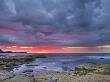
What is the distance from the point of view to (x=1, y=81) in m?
28.4

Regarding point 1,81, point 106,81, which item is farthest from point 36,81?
point 106,81

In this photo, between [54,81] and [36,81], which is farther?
[36,81]

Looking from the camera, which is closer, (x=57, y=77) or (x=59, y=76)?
(x=57, y=77)

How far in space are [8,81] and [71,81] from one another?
8524mm

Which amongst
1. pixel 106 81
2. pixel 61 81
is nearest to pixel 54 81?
pixel 61 81

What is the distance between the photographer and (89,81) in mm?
28281

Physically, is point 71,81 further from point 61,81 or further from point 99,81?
point 99,81

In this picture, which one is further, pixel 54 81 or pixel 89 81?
pixel 89 81

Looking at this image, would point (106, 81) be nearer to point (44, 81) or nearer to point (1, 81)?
point (44, 81)

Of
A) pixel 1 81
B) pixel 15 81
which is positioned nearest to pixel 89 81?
pixel 15 81

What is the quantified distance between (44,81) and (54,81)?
473 cm

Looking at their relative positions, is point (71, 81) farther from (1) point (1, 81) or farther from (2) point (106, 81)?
(1) point (1, 81)

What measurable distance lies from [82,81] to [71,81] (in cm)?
149

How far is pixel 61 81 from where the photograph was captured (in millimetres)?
28328
